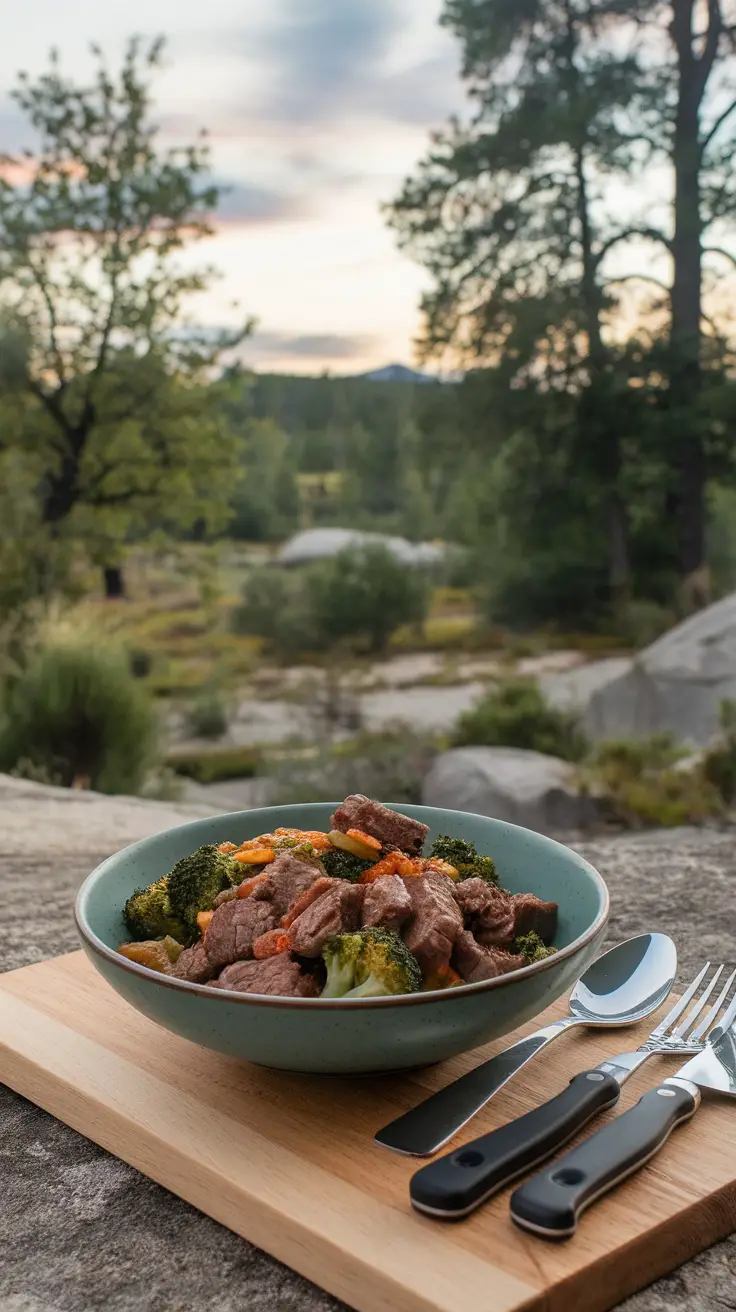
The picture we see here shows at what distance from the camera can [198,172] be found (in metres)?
10.5

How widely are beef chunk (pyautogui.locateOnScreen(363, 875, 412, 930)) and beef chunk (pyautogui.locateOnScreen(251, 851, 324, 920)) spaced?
0.06 metres

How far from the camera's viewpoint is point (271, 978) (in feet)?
3.00

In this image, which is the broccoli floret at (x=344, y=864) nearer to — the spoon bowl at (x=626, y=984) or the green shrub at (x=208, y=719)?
the spoon bowl at (x=626, y=984)

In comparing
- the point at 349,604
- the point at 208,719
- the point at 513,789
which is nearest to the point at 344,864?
the point at 513,789

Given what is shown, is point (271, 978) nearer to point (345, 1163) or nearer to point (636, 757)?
point (345, 1163)

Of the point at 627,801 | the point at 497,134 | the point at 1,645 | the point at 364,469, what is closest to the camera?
the point at 627,801

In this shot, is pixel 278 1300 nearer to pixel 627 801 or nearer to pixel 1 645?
pixel 627 801

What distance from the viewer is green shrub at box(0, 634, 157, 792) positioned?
5.95 meters

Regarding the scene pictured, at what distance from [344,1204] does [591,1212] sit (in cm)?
17

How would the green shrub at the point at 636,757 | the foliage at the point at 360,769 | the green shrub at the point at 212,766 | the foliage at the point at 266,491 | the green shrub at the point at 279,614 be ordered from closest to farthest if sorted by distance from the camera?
the green shrub at the point at 636,757, the foliage at the point at 360,769, the green shrub at the point at 212,766, the green shrub at the point at 279,614, the foliage at the point at 266,491

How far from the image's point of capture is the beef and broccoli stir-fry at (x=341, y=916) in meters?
0.92

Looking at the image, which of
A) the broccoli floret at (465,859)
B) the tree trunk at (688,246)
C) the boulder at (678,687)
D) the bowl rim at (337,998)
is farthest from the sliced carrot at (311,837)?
the tree trunk at (688,246)

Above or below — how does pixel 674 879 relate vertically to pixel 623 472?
below

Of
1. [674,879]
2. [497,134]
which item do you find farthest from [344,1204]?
[497,134]
